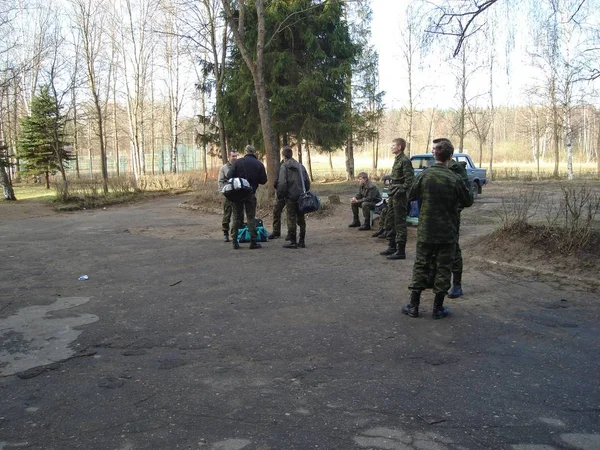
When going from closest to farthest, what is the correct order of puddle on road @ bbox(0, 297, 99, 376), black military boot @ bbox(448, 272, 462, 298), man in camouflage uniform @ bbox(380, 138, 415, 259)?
1. puddle on road @ bbox(0, 297, 99, 376)
2. black military boot @ bbox(448, 272, 462, 298)
3. man in camouflage uniform @ bbox(380, 138, 415, 259)

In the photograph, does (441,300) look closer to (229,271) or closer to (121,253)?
(229,271)

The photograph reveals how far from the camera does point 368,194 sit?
12.1 meters

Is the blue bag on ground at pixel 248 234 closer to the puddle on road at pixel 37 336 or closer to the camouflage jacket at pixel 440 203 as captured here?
the puddle on road at pixel 37 336

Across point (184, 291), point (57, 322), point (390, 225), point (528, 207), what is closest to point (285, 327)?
point (184, 291)

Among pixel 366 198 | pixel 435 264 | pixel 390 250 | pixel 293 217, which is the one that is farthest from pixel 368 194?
pixel 435 264

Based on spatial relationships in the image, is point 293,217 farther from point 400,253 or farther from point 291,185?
point 400,253

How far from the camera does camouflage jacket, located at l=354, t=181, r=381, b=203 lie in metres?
12.0

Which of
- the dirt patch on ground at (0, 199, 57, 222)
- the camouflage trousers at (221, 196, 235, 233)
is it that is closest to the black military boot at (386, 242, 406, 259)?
the camouflage trousers at (221, 196, 235, 233)

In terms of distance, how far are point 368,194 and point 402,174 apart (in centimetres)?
365

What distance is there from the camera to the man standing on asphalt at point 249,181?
32.3 ft

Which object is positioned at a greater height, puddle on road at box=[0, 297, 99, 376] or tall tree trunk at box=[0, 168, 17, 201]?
tall tree trunk at box=[0, 168, 17, 201]

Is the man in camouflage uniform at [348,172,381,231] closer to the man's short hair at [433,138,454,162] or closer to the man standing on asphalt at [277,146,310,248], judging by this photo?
the man standing on asphalt at [277,146,310,248]

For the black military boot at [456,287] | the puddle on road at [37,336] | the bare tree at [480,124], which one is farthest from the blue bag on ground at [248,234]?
the bare tree at [480,124]

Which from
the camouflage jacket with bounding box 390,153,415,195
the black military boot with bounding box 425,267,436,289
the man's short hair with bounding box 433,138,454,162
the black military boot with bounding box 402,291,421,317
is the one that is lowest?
the black military boot with bounding box 402,291,421,317
